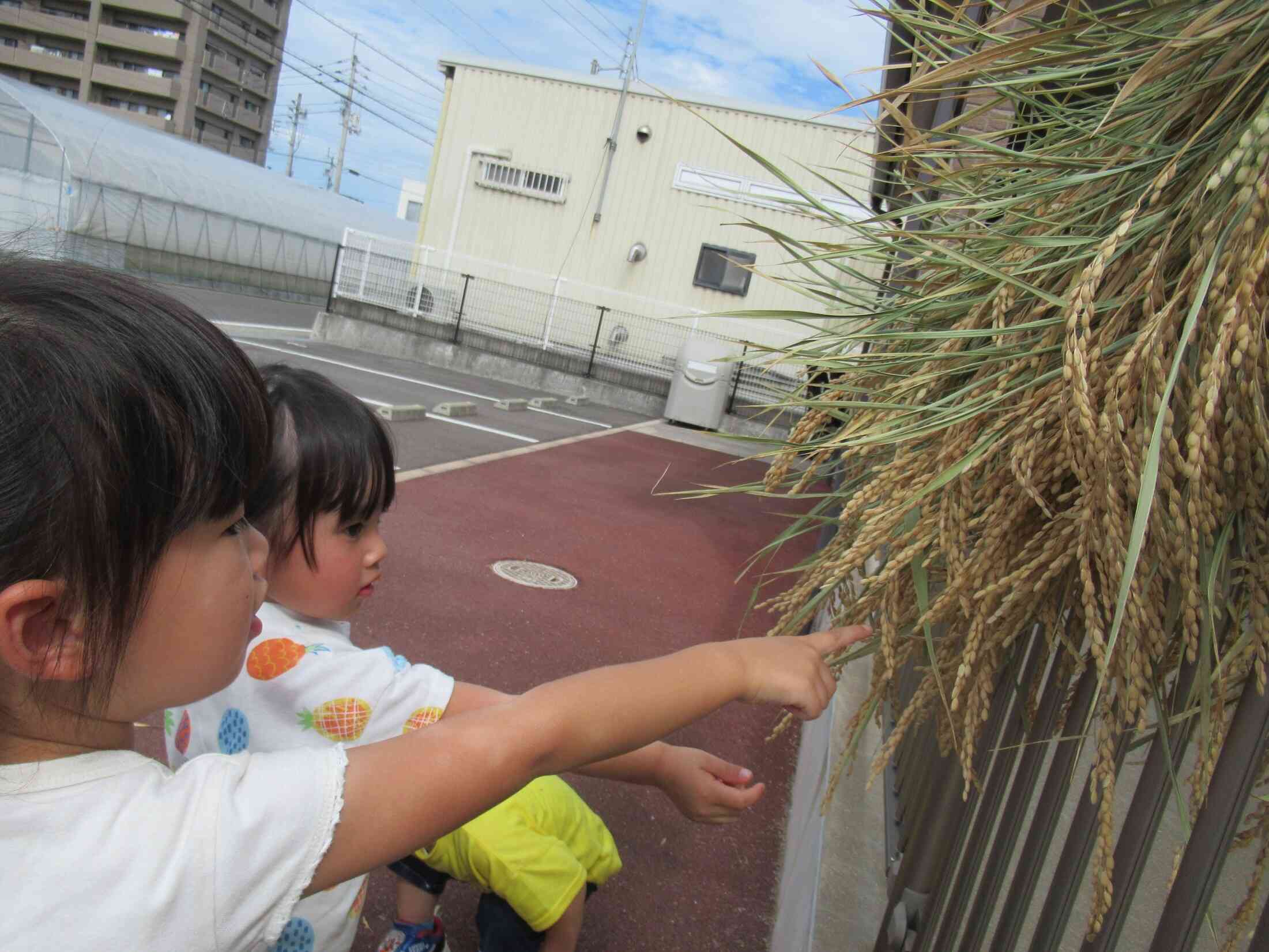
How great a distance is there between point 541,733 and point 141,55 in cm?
6359

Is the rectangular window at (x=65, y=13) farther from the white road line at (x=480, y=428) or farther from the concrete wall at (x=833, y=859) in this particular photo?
the concrete wall at (x=833, y=859)

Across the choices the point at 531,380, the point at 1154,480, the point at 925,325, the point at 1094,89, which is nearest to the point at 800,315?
the point at 925,325

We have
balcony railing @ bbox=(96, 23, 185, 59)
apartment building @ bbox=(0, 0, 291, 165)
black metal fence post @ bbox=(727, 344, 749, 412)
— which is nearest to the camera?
black metal fence post @ bbox=(727, 344, 749, 412)

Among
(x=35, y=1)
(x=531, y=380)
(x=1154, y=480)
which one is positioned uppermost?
(x=35, y=1)

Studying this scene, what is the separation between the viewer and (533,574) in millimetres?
5977

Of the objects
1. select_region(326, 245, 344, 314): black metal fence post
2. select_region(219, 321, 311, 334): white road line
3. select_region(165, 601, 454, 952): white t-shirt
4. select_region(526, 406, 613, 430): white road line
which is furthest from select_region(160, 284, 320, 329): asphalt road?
select_region(165, 601, 454, 952): white t-shirt

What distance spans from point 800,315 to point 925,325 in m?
0.20

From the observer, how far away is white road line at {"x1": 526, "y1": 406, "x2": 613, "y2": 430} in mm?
14609

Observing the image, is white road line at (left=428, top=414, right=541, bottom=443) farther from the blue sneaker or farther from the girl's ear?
the girl's ear

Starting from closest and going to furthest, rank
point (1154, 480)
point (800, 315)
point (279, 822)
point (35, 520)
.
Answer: point (1154, 480) < point (35, 520) < point (279, 822) < point (800, 315)

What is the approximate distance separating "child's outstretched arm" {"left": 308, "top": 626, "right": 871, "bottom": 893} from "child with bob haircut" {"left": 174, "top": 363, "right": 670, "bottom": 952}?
1.34ft

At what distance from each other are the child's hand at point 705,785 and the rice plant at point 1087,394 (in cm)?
44

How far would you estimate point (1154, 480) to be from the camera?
657 millimetres

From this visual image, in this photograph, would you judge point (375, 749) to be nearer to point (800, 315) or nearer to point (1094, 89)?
point (800, 315)
